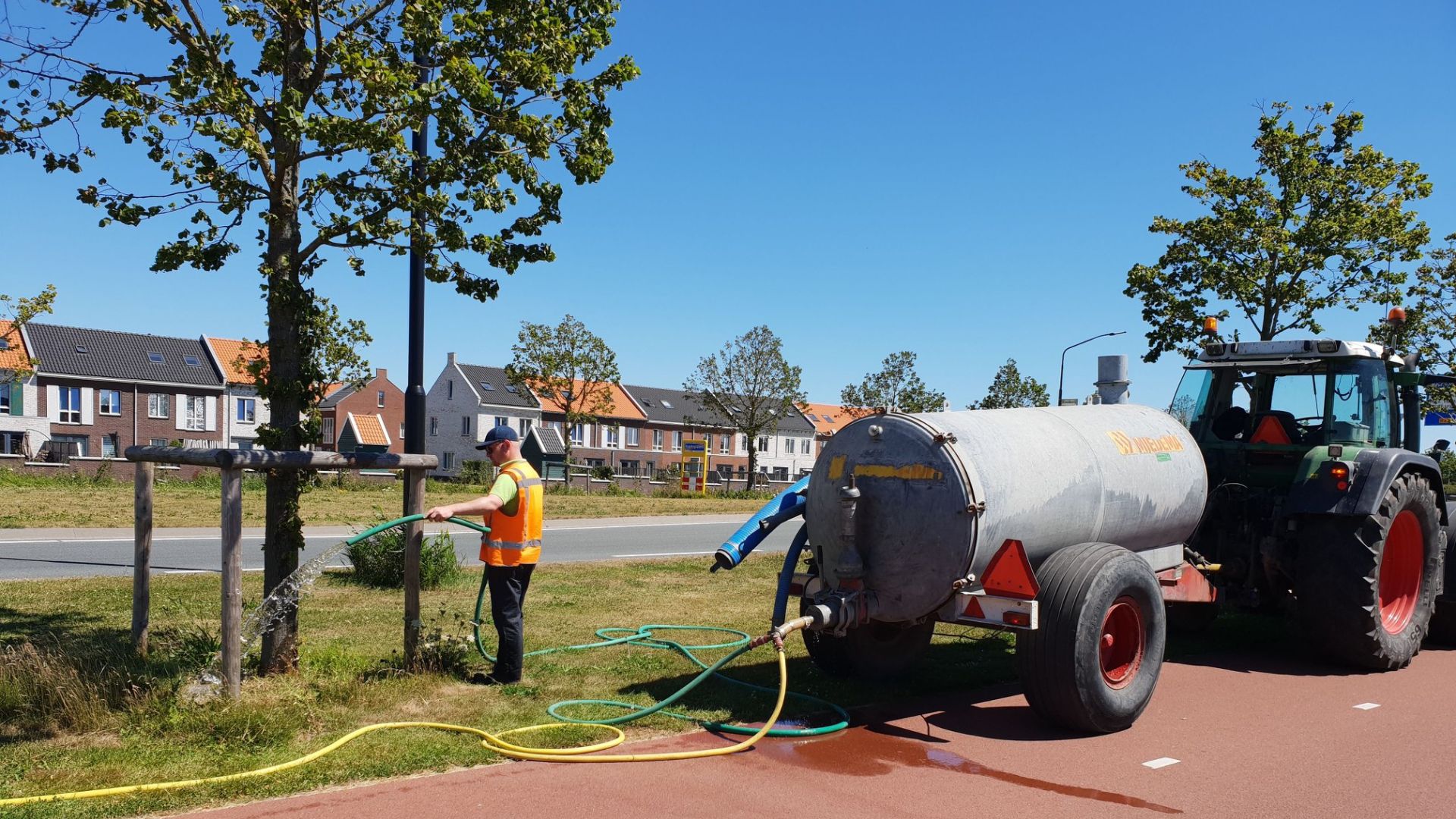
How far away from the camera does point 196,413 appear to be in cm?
6212

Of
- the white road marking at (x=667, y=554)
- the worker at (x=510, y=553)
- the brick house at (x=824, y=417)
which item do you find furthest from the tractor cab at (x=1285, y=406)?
the brick house at (x=824, y=417)

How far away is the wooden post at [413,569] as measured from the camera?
7.52m

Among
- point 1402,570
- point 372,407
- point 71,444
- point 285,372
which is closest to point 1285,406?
point 1402,570

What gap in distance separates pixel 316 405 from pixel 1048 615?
198 inches

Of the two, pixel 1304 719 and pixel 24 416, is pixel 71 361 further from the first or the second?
pixel 1304 719

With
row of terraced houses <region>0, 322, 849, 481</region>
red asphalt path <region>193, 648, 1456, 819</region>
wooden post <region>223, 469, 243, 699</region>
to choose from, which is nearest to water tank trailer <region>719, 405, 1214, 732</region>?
red asphalt path <region>193, 648, 1456, 819</region>

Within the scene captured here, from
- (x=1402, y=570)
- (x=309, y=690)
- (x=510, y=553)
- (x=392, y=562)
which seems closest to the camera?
(x=309, y=690)

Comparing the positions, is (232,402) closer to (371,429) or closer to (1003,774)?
(371,429)

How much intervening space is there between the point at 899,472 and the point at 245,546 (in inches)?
526

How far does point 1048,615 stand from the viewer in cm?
629

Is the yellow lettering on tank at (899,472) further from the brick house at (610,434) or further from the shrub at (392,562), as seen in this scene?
the brick house at (610,434)

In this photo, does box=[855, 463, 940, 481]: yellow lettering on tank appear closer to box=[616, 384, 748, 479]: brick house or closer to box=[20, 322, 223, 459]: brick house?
box=[20, 322, 223, 459]: brick house

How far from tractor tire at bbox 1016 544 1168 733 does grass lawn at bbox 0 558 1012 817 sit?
1312 mm

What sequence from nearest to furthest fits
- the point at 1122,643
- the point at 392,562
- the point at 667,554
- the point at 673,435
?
1. the point at 1122,643
2. the point at 392,562
3. the point at 667,554
4. the point at 673,435
